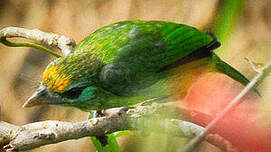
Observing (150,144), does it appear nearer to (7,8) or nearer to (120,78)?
(120,78)

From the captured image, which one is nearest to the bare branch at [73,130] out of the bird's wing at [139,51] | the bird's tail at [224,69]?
the bird's wing at [139,51]

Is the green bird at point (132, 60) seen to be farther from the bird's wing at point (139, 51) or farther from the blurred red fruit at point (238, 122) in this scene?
the blurred red fruit at point (238, 122)

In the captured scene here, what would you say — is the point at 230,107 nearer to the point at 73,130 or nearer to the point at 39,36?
the point at 73,130

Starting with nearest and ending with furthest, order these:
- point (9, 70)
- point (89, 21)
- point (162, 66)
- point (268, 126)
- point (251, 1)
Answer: point (268, 126) < point (162, 66) < point (251, 1) < point (89, 21) < point (9, 70)

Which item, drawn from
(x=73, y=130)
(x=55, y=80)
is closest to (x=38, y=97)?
(x=55, y=80)

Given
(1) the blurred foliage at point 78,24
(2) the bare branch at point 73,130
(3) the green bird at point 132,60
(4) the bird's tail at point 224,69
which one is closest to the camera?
(2) the bare branch at point 73,130

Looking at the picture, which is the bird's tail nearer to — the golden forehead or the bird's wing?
the bird's wing

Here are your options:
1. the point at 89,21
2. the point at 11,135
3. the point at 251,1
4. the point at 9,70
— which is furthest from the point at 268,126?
the point at 9,70
